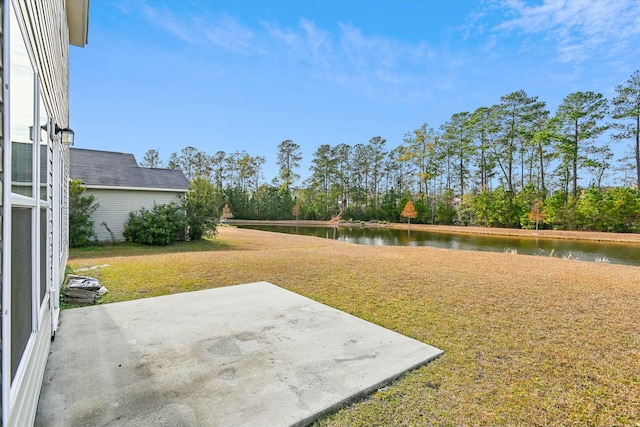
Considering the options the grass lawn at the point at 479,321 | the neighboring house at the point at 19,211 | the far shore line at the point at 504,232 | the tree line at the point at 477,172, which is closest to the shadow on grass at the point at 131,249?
the grass lawn at the point at 479,321

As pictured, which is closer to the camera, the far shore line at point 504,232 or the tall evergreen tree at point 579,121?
the far shore line at point 504,232

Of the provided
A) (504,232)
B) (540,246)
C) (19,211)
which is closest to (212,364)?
(19,211)

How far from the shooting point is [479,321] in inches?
134

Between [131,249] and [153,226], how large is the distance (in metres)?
1.10

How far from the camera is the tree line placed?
23.8 m

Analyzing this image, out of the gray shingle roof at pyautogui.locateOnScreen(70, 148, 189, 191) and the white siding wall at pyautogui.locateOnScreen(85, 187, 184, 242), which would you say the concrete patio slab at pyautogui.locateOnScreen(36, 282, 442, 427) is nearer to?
the white siding wall at pyautogui.locateOnScreen(85, 187, 184, 242)

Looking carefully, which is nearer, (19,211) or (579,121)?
(19,211)

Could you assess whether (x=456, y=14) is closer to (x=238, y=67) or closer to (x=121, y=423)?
(x=238, y=67)

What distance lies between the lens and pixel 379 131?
38.6 meters

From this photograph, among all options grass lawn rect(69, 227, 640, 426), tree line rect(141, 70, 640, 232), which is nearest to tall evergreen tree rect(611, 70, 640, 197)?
tree line rect(141, 70, 640, 232)

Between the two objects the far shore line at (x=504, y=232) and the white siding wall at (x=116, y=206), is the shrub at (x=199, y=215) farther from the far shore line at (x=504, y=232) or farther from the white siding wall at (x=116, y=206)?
the far shore line at (x=504, y=232)

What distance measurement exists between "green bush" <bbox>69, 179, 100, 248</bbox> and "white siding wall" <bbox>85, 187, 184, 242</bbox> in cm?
53

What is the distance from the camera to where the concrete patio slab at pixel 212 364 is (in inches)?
69.6

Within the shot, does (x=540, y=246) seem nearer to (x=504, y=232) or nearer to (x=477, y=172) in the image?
(x=504, y=232)
